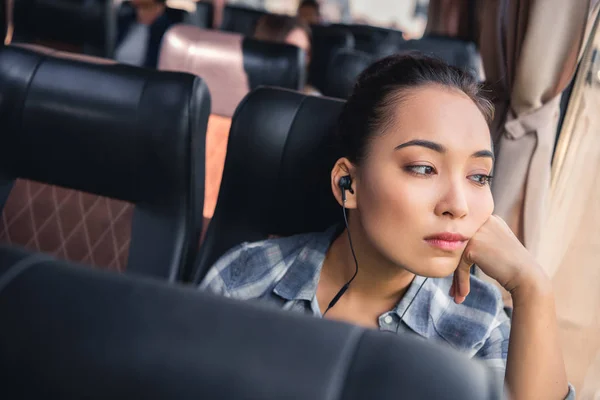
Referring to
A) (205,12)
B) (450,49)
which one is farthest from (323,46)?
(205,12)

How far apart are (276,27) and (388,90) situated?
7.35 feet

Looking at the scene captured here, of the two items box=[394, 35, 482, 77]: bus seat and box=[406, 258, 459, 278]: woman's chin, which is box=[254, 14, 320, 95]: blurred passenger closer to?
box=[394, 35, 482, 77]: bus seat

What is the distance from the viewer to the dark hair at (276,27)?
313 cm

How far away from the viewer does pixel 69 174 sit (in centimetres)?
140

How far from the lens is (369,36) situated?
548 centimetres

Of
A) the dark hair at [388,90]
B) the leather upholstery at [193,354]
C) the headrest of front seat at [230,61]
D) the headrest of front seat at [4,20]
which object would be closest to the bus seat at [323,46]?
the headrest of front seat at [4,20]

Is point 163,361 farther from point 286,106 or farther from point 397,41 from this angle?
point 397,41

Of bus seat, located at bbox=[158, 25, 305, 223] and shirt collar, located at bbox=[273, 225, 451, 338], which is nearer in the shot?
shirt collar, located at bbox=[273, 225, 451, 338]

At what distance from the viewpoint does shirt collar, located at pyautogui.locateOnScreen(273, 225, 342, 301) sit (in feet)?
3.72

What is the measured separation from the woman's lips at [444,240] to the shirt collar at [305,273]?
291 mm

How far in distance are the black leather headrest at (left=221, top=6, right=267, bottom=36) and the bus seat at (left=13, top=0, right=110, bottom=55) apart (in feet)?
8.01

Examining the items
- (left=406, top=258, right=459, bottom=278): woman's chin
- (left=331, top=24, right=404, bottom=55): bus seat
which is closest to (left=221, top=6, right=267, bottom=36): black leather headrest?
(left=331, top=24, right=404, bottom=55): bus seat

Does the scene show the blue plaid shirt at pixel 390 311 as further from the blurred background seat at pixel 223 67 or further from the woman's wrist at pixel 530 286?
the blurred background seat at pixel 223 67

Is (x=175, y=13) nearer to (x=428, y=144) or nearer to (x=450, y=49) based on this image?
(x=450, y=49)
